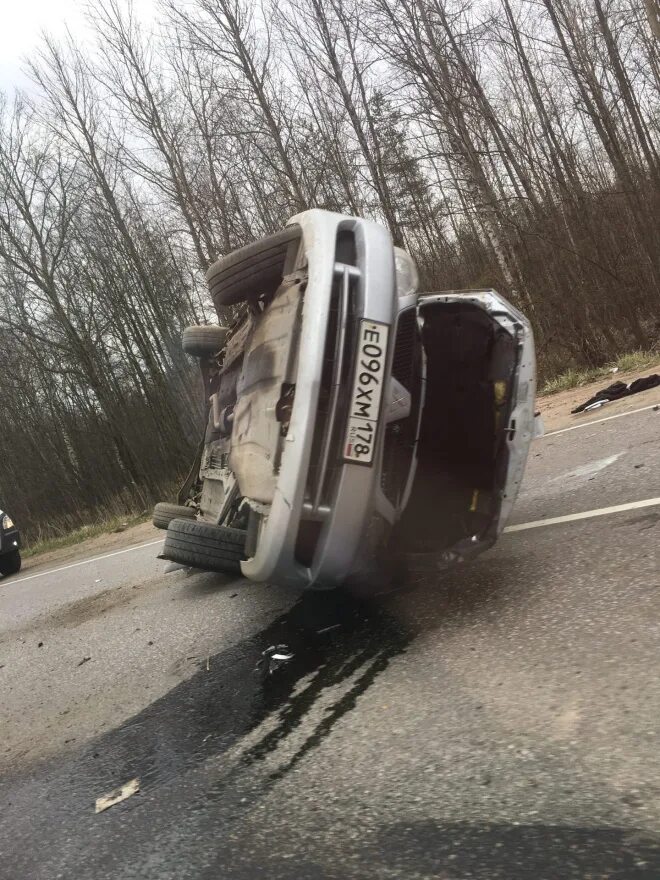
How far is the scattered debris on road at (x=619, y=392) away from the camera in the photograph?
8781mm

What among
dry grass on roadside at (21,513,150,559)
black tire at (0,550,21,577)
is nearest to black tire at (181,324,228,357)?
black tire at (0,550,21,577)

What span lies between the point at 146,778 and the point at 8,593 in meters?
7.66

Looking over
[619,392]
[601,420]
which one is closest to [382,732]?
[601,420]

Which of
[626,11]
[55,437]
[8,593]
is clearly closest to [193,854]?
[8,593]

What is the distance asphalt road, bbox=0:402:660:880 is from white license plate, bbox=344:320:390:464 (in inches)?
37.0

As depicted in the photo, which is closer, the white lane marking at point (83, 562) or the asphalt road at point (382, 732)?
the asphalt road at point (382, 732)

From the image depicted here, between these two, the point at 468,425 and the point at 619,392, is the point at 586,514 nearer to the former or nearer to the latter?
the point at 468,425

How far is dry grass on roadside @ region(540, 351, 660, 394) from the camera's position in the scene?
441 inches

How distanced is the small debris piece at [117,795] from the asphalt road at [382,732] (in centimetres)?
5

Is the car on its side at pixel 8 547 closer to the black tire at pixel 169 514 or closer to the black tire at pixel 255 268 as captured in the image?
the black tire at pixel 169 514

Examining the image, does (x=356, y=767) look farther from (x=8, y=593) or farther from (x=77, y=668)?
(x=8, y=593)

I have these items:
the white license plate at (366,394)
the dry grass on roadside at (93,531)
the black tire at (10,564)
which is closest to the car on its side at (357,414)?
the white license plate at (366,394)

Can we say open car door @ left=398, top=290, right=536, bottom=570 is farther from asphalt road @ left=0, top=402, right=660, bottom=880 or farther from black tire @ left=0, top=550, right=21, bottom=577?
black tire @ left=0, top=550, right=21, bottom=577

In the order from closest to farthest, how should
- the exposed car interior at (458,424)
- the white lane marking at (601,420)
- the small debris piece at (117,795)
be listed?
the small debris piece at (117,795) → the exposed car interior at (458,424) → the white lane marking at (601,420)
